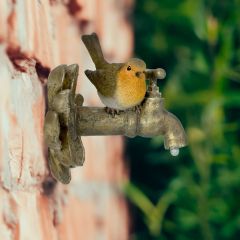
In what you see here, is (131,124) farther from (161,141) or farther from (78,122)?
(161,141)

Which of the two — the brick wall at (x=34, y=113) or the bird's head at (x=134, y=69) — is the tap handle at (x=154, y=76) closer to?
the bird's head at (x=134, y=69)

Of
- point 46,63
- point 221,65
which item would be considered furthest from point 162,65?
point 46,63

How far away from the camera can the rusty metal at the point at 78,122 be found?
21.5 inches

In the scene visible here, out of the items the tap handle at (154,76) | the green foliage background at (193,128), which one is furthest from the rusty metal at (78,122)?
the green foliage background at (193,128)

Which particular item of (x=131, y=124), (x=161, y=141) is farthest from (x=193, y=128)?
(x=131, y=124)

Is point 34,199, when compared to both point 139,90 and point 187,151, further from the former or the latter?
point 187,151

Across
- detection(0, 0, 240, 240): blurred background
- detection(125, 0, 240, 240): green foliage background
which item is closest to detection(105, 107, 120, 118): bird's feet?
detection(0, 0, 240, 240): blurred background

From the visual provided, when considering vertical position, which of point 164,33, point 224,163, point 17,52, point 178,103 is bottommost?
point 224,163

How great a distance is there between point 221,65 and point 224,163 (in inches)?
7.6

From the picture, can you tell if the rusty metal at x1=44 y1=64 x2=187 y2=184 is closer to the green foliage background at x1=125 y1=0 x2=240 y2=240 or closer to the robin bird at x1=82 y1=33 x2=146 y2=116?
the robin bird at x1=82 y1=33 x2=146 y2=116

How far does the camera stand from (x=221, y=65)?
1.14 metres

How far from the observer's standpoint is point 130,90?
0.55 metres

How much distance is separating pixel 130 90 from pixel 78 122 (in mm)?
66

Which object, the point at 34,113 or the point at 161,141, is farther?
the point at 161,141
